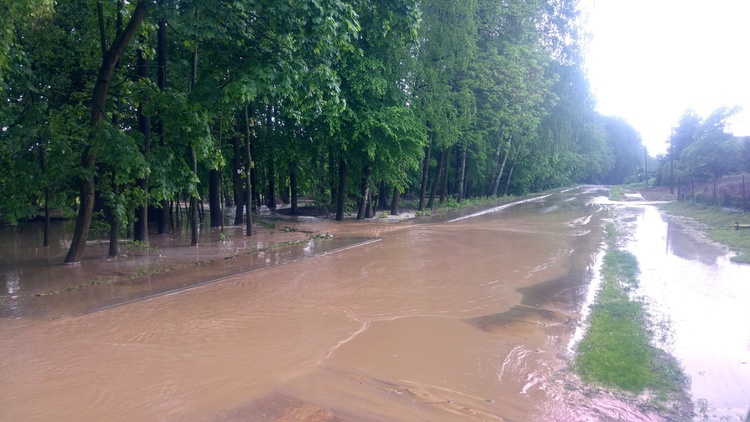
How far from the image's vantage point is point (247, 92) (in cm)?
1005

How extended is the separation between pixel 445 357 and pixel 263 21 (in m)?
8.58

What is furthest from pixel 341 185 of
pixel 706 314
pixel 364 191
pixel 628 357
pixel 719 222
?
pixel 628 357

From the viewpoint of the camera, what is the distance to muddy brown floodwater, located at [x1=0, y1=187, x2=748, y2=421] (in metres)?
5.23

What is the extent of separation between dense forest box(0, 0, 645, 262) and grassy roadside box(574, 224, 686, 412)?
22.9 feet

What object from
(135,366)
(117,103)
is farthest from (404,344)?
(117,103)

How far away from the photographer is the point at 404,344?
7.05m

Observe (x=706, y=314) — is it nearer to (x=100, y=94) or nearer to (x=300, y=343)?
(x=300, y=343)

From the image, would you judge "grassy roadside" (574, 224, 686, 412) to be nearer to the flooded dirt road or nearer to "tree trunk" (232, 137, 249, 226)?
the flooded dirt road

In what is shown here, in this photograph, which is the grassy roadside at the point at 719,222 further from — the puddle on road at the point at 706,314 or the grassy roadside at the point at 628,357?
the grassy roadside at the point at 628,357

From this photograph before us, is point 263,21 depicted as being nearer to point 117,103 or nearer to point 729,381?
point 117,103

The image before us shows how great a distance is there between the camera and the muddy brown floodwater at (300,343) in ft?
17.2

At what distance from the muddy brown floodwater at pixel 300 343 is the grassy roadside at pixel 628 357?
347 millimetres

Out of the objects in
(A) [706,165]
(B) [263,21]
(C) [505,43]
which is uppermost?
(C) [505,43]

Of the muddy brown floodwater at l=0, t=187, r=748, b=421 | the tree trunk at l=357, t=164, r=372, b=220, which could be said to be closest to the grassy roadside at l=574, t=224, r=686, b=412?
the muddy brown floodwater at l=0, t=187, r=748, b=421
